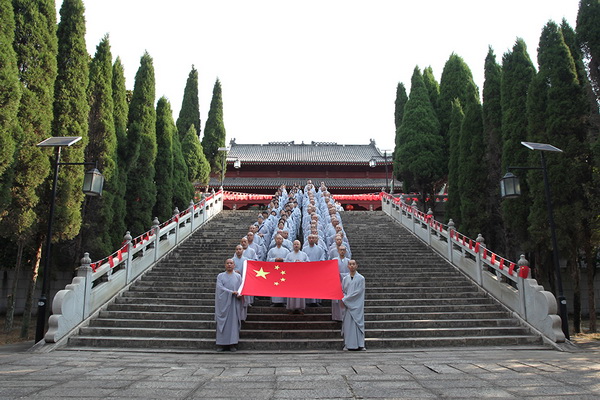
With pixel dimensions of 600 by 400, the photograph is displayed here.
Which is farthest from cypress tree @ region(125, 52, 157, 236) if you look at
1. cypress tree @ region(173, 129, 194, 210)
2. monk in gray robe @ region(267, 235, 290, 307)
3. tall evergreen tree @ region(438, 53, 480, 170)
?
tall evergreen tree @ region(438, 53, 480, 170)

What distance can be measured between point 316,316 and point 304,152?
111 ft

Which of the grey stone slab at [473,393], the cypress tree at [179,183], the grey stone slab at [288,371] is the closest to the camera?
the grey stone slab at [473,393]

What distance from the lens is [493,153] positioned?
55.1ft

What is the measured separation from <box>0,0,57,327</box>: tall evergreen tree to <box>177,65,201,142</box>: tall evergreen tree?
19.3 metres

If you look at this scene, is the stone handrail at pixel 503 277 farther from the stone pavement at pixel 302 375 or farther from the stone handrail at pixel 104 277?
the stone handrail at pixel 104 277

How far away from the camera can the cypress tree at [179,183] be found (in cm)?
2041

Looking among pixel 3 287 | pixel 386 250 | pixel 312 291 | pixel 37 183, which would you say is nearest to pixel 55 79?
pixel 37 183

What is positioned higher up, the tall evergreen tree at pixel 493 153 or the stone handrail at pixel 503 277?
the tall evergreen tree at pixel 493 153

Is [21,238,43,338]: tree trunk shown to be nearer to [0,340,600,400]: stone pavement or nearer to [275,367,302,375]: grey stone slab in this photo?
[0,340,600,400]: stone pavement

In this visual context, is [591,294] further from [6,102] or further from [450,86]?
[450,86]

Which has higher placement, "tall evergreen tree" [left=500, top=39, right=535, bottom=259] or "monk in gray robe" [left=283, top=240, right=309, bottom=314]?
"tall evergreen tree" [left=500, top=39, right=535, bottom=259]

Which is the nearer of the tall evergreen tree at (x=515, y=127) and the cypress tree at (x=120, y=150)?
the tall evergreen tree at (x=515, y=127)

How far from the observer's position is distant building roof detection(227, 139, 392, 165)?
37375 millimetres

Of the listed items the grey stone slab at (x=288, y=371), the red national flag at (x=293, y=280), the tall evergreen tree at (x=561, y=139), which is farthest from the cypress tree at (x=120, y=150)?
the tall evergreen tree at (x=561, y=139)
